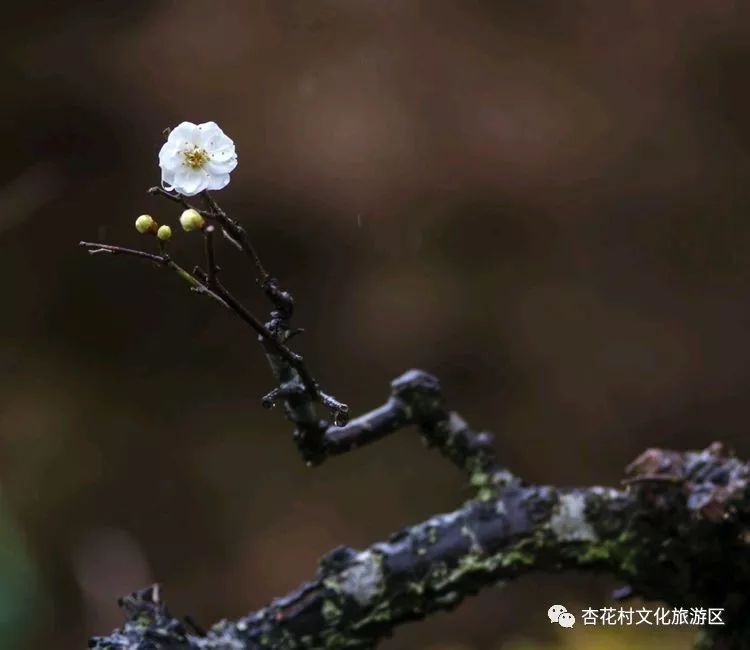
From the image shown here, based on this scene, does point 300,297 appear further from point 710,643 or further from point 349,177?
point 710,643

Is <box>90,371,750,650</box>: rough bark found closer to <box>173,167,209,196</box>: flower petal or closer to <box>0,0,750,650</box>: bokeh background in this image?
<box>173,167,209,196</box>: flower petal

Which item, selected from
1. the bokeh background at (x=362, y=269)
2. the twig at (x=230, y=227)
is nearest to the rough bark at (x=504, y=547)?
the twig at (x=230, y=227)

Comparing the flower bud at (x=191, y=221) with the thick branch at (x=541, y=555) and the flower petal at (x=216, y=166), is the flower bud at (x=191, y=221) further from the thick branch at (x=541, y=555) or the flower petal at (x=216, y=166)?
the thick branch at (x=541, y=555)

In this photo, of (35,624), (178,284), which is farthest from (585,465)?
(35,624)

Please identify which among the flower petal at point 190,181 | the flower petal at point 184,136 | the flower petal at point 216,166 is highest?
the flower petal at point 184,136

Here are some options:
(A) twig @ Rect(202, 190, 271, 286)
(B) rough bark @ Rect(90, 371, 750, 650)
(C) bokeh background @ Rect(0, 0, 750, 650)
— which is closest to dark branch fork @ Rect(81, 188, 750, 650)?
(B) rough bark @ Rect(90, 371, 750, 650)
